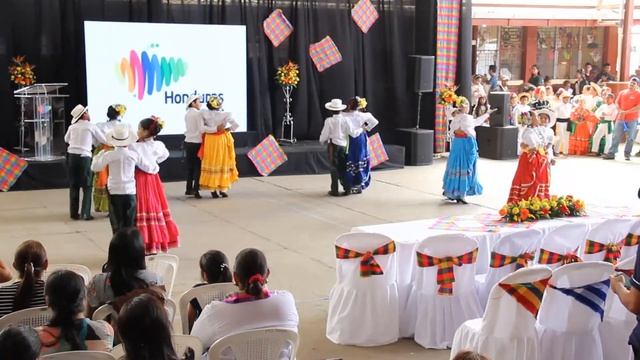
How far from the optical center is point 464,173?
33.2 feet

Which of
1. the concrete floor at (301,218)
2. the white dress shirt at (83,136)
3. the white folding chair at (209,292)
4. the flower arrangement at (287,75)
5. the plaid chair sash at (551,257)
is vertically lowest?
the concrete floor at (301,218)

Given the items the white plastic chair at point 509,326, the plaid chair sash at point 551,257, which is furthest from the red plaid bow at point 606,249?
the white plastic chair at point 509,326

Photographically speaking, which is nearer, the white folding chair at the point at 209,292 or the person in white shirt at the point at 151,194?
the white folding chair at the point at 209,292

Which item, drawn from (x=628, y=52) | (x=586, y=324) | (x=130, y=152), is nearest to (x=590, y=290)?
(x=586, y=324)

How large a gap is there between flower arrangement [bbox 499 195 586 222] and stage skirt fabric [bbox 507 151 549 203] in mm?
2806

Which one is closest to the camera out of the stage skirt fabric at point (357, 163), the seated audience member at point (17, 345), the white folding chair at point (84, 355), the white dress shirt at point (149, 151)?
the seated audience member at point (17, 345)

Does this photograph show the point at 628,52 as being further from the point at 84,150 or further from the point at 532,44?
the point at 84,150

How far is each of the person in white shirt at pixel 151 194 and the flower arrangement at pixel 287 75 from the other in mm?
6207

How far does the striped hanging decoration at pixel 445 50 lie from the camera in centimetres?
1448

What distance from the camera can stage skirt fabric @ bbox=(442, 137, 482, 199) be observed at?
10055 mm

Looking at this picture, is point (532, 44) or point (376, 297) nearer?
point (376, 297)

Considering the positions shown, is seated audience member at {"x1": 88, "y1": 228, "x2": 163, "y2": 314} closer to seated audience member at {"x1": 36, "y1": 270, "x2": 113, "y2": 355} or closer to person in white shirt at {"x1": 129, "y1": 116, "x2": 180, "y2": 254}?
seated audience member at {"x1": 36, "y1": 270, "x2": 113, "y2": 355}

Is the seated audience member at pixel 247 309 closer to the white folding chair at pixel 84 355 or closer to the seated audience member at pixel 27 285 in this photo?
the white folding chair at pixel 84 355

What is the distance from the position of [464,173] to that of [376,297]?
5.20 m
